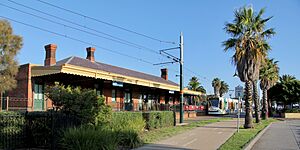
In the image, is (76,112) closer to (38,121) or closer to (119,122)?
(38,121)

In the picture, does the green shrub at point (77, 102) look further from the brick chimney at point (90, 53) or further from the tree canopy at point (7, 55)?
the brick chimney at point (90, 53)

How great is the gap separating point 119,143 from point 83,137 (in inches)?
102

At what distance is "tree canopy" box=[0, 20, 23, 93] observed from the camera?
21812 mm

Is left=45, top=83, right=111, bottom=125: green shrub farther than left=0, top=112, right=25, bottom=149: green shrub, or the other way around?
left=45, top=83, right=111, bottom=125: green shrub

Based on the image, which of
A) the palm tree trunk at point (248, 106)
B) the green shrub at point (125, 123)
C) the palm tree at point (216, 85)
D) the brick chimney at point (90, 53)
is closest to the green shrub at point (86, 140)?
the green shrub at point (125, 123)

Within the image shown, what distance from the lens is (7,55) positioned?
2205cm

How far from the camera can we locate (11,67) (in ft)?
72.3

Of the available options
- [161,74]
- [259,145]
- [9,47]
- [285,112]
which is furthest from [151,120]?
[285,112]

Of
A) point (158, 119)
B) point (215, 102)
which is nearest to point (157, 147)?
point (158, 119)

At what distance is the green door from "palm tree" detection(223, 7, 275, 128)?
14.9 metres

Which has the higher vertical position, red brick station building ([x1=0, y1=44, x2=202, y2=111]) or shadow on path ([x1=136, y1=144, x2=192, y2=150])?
red brick station building ([x1=0, y1=44, x2=202, y2=111])

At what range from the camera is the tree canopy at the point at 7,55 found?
2181 cm

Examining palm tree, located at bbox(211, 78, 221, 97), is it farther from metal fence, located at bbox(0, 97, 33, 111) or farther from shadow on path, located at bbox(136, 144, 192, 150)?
shadow on path, located at bbox(136, 144, 192, 150)

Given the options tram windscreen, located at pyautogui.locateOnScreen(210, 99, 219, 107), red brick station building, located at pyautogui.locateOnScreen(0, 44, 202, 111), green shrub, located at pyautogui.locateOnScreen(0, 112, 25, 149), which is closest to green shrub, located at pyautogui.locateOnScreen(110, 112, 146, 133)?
green shrub, located at pyautogui.locateOnScreen(0, 112, 25, 149)
